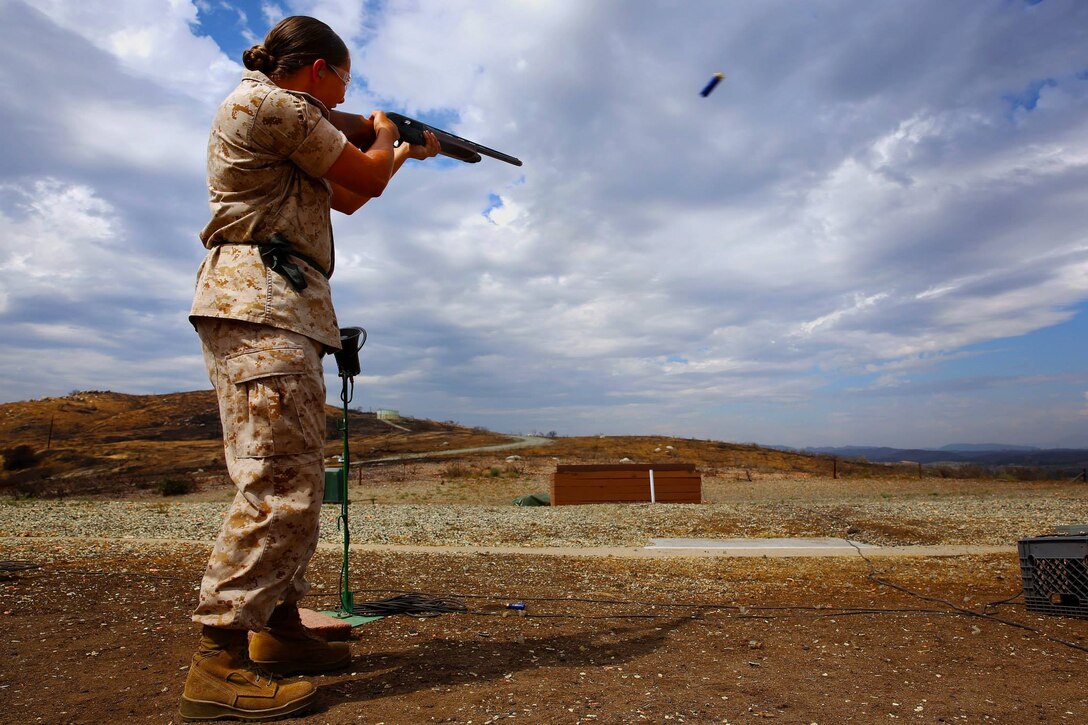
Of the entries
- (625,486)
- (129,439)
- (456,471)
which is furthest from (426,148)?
(129,439)

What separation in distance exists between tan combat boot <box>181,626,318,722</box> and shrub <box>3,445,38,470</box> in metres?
39.2

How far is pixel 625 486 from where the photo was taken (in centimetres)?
1731

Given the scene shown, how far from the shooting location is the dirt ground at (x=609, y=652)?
2.76 meters

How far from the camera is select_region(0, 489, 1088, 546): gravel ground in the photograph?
10547 millimetres

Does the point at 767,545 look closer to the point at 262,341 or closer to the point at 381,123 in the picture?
the point at 381,123

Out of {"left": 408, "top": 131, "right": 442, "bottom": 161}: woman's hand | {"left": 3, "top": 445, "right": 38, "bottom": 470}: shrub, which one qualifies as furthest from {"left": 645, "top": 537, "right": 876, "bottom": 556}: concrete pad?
{"left": 3, "top": 445, "right": 38, "bottom": 470}: shrub

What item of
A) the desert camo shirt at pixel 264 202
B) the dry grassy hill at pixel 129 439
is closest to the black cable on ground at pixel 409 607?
the desert camo shirt at pixel 264 202

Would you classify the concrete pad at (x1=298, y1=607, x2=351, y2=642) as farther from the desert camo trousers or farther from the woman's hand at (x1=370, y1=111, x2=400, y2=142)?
the woman's hand at (x1=370, y1=111, x2=400, y2=142)

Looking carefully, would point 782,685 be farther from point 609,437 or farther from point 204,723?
point 609,437

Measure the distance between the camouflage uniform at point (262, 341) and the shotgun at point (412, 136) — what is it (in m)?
0.30

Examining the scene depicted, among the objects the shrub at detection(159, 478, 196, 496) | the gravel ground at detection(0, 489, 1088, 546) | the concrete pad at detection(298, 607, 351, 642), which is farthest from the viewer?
the shrub at detection(159, 478, 196, 496)

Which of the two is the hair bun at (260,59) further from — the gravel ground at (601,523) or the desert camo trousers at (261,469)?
the gravel ground at (601,523)

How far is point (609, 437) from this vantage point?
179 ft

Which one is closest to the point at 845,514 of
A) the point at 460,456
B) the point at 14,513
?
the point at 14,513
